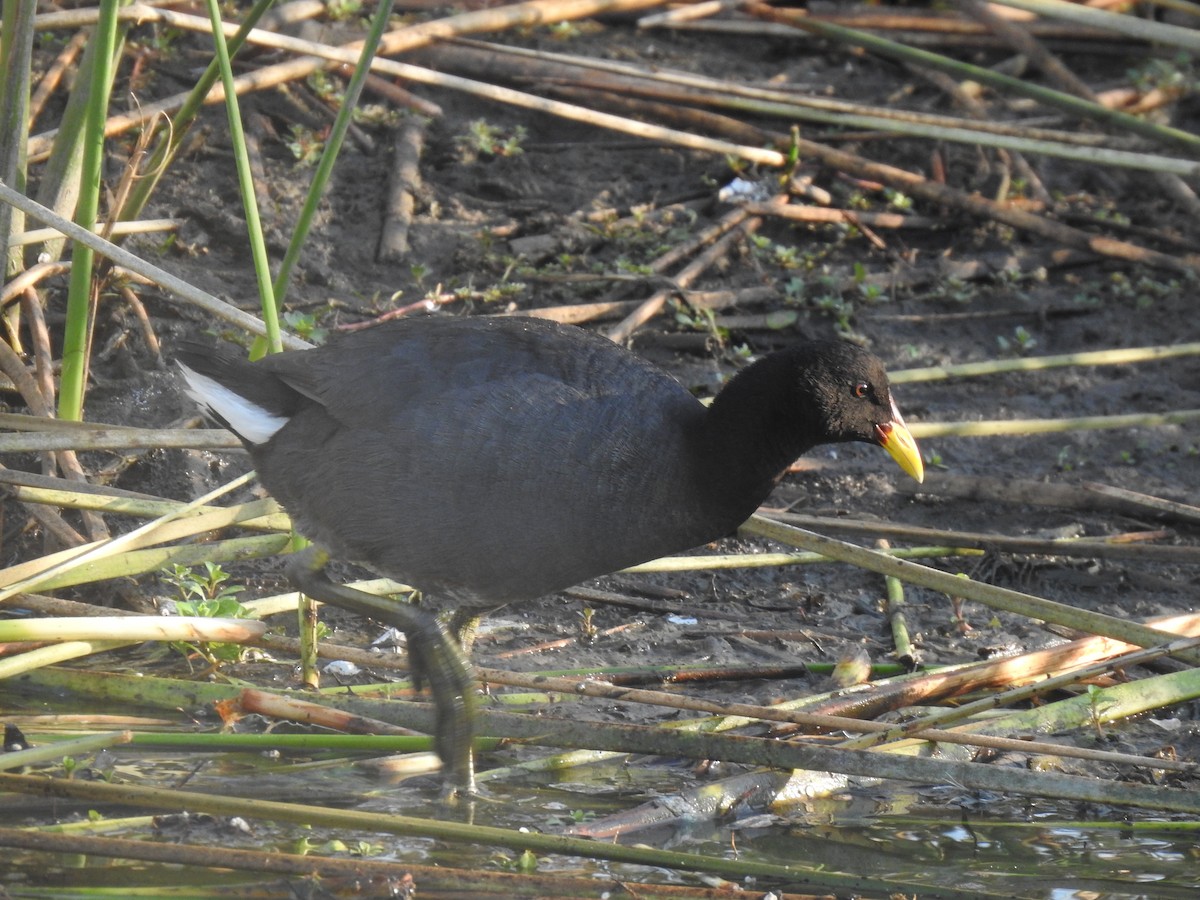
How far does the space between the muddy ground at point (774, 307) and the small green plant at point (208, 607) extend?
0.85ft

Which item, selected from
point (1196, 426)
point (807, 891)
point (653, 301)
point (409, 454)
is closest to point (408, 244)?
point (653, 301)

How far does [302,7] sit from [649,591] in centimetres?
264

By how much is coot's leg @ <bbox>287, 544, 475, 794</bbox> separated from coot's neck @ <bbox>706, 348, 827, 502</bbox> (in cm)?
→ 67

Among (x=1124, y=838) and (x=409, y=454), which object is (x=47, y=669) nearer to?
(x=409, y=454)

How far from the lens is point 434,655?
300 cm

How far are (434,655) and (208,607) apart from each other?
514 mm

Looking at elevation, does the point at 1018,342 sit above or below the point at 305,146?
below

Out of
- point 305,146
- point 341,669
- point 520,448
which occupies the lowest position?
point 341,669

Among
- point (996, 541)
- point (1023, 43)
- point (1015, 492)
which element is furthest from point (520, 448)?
point (1023, 43)

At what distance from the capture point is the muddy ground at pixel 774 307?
12.6 ft

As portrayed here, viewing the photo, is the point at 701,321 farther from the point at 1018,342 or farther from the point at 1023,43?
the point at 1023,43

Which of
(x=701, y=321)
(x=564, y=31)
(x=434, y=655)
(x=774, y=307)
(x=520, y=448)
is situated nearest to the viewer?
(x=520, y=448)

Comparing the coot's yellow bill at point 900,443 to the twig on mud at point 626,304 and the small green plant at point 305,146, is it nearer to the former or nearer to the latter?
the twig on mud at point 626,304

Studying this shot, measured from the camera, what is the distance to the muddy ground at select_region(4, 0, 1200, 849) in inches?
151
